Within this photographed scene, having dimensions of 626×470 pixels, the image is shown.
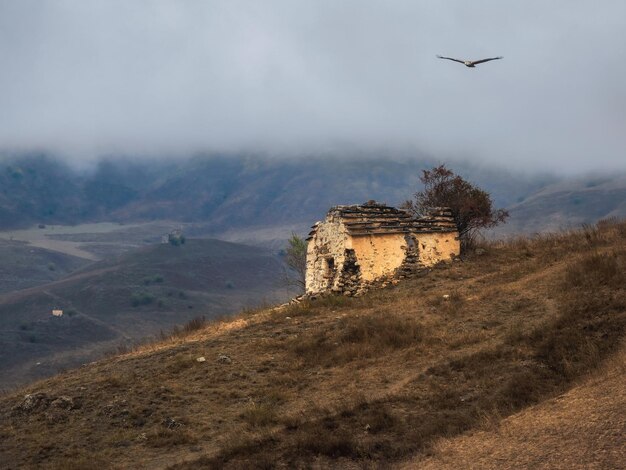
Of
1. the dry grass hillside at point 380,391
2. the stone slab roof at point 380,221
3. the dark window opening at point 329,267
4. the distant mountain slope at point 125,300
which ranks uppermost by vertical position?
the stone slab roof at point 380,221

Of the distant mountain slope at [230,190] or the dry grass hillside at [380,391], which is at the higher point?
the distant mountain slope at [230,190]

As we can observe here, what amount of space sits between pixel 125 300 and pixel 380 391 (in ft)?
229

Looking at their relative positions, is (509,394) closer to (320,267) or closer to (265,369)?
(265,369)

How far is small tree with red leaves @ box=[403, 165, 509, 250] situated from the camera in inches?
907

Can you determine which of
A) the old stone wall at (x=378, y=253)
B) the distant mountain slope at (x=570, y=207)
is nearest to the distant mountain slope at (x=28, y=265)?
the distant mountain slope at (x=570, y=207)

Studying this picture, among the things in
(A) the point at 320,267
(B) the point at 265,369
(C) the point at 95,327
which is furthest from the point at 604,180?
(B) the point at 265,369

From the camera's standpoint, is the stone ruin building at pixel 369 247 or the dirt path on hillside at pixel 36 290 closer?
the stone ruin building at pixel 369 247

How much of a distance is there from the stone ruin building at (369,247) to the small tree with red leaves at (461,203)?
194cm

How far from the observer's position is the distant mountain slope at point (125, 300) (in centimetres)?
5544

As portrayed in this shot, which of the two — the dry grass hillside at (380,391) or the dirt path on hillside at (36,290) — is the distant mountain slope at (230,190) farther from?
the dry grass hillside at (380,391)

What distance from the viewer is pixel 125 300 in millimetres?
75938

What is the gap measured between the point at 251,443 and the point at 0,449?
4152mm

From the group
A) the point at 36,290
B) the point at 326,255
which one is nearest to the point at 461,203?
the point at 326,255

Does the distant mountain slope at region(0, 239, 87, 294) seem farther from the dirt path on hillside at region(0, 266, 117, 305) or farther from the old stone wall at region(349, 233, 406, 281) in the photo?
the old stone wall at region(349, 233, 406, 281)
